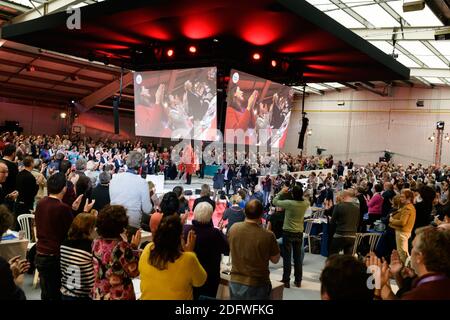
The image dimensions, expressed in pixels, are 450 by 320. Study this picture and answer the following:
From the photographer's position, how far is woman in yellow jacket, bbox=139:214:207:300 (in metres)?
2.07

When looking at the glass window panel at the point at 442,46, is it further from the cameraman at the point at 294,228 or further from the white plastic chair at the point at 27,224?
the white plastic chair at the point at 27,224

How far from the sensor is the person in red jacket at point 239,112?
6.80 m

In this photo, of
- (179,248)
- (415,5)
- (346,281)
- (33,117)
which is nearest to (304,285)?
(179,248)

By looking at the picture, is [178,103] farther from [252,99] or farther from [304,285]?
[304,285]

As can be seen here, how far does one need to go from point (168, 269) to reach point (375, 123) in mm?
21183

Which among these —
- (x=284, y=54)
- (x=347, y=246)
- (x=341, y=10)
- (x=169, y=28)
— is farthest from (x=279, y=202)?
(x=341, y=10)

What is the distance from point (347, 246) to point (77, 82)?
16155 mm

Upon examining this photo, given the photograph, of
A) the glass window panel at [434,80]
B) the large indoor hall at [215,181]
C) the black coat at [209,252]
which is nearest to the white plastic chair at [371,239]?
the large indoor hall at [215,181]

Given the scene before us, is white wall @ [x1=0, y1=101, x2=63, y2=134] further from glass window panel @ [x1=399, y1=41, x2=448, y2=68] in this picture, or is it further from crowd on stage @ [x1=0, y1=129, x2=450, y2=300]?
glass window panel @ [x1=399, y1=41, x2=448, y2=68]

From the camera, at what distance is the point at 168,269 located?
2.07 meters

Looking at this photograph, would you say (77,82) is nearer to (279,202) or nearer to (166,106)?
(166,106)
